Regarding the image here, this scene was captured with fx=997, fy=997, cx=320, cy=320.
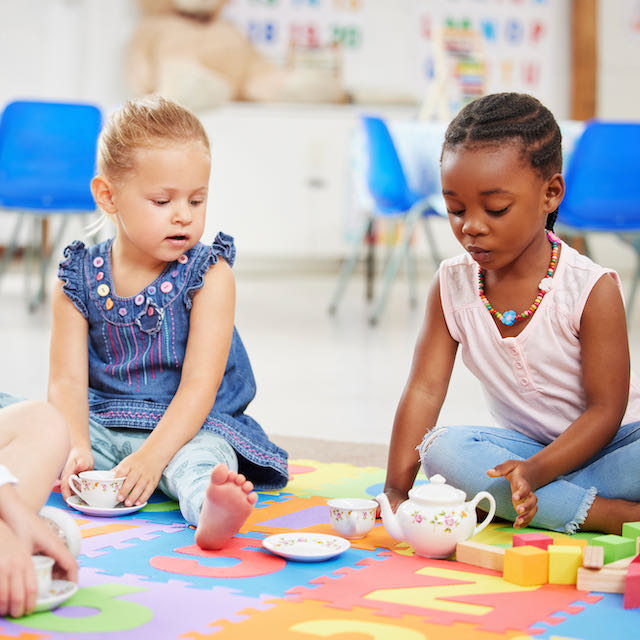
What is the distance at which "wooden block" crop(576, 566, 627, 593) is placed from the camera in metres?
1.00

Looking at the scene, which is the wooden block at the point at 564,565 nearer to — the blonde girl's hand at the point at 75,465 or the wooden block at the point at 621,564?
the wooden block at the point at 621,564

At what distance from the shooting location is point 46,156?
352 centimetres

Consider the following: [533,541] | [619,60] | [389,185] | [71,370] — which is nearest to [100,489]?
[71,370]

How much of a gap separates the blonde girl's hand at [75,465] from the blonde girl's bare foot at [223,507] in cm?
29

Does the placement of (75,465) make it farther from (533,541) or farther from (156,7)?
(156,7)

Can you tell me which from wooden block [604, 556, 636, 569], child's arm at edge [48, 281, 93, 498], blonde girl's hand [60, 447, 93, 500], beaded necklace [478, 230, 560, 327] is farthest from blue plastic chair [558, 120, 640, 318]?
wooden block [604, 556, 636, 569]

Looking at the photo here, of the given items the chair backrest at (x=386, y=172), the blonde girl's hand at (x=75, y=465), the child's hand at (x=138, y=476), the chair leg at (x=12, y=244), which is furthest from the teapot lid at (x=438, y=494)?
A: the chair leg at (x=12, y=244)

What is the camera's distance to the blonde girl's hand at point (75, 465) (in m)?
1.34

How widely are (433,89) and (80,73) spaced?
2267 millimetres

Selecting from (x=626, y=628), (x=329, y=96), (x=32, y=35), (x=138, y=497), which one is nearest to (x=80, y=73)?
(x=32, y=35)

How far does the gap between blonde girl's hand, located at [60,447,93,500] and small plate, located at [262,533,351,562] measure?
0.33 meters

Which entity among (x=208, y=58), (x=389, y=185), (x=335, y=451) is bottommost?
(x=335, y=451)

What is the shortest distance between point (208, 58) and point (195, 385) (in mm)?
4115

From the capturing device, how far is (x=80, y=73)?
214 inches
